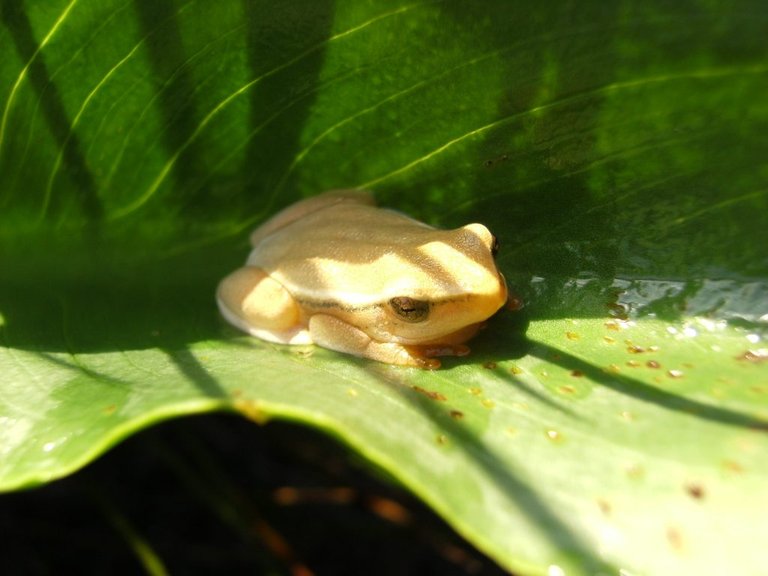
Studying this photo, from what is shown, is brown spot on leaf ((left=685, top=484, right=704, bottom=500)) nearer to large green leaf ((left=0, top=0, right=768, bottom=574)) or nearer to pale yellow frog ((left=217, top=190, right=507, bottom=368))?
large green leaf ((left=0, top=0, right=768, bottom=574))

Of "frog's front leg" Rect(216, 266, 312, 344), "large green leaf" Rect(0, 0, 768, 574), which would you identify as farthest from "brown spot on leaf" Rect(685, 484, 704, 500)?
"frog's front leg" Rect(216, 266, 312, 344)

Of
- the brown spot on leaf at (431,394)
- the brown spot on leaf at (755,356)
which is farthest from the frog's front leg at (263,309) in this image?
the brown spot on leaf at (755,356)

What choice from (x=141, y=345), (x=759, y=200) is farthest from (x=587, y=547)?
(x=141, y=345)

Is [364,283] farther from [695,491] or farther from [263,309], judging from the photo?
[695,491]

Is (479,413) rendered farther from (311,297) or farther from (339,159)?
(339,159)

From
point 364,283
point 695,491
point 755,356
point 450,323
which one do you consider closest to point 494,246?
point 450,323

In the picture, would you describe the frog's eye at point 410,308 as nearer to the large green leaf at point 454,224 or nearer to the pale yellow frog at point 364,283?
the pale yellow frog at point 364,283
